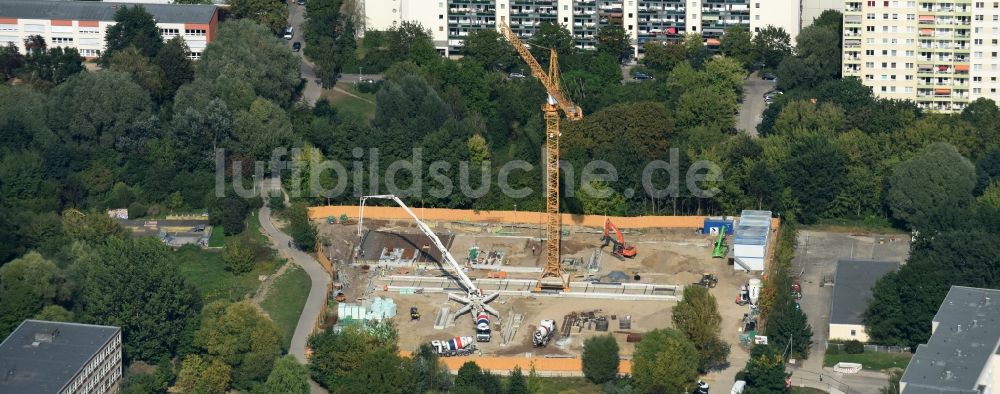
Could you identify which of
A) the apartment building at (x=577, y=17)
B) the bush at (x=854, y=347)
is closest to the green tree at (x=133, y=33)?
the apartment building at (x=577, y=17)

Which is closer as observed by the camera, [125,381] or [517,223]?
[125,381]

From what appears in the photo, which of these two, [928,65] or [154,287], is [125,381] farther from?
[928,65]

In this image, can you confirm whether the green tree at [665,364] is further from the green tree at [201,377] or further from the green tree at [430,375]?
the green tree at [201,377]

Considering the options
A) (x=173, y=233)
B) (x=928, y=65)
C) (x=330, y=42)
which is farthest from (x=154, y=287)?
(x=928, y=65)

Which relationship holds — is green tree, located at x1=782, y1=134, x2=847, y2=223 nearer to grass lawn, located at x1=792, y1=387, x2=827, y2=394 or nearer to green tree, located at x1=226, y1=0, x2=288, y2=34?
grass lawn, located at x1=792, y1=387, x2=827, y2=394

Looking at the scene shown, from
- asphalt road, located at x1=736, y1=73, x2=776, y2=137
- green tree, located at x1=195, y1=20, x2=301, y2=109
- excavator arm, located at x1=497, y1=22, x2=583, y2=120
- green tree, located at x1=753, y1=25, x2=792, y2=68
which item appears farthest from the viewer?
green tree, located at x1=753, y1=25, x2=792, y2=68

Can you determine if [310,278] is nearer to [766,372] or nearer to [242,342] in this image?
[242,342]

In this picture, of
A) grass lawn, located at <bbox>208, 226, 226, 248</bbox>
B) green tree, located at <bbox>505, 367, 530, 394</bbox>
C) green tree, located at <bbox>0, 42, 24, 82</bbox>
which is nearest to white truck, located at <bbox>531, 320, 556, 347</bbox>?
green tree, located at <bbox>505, 367, 530, 394</bbox>
